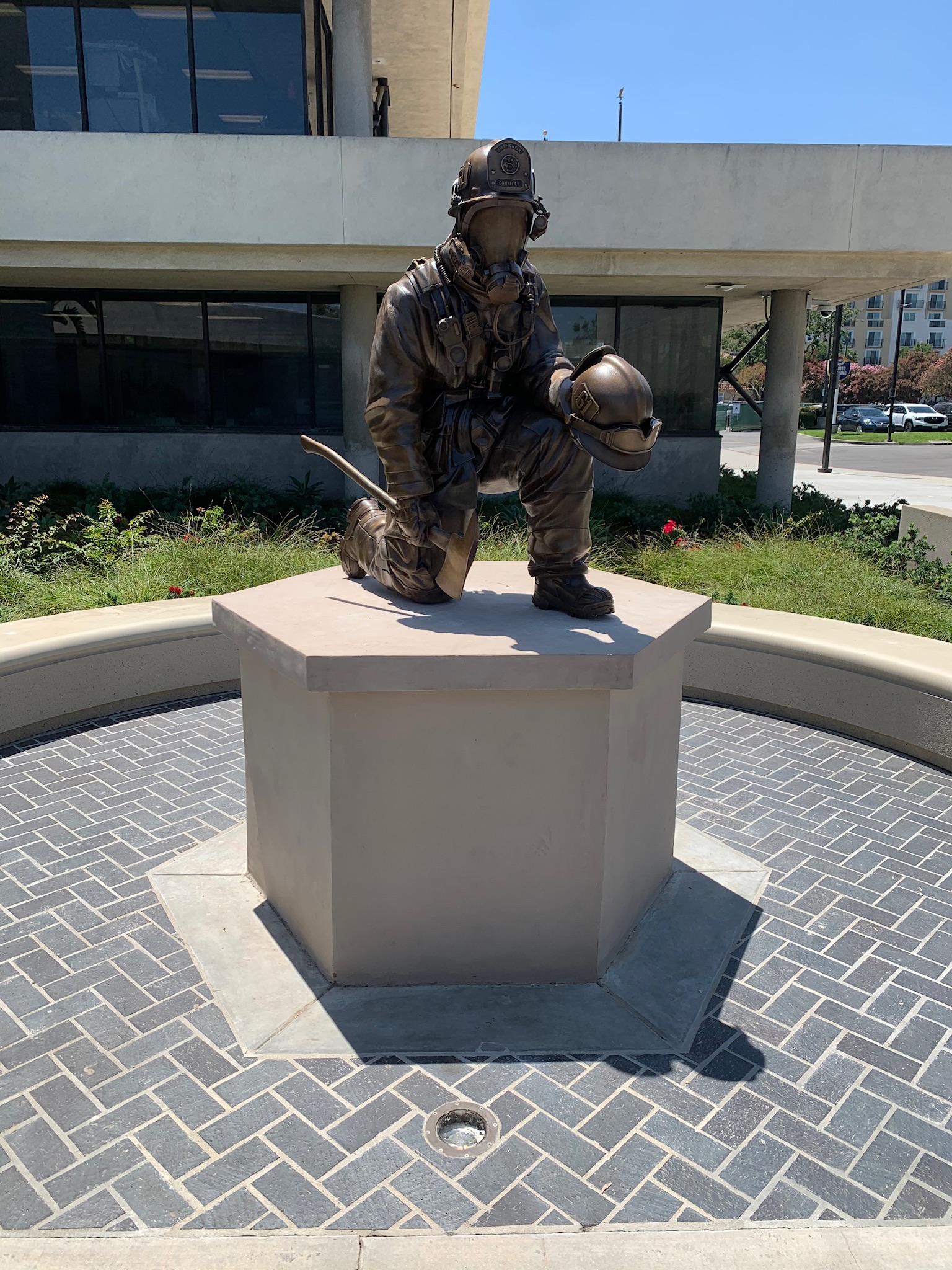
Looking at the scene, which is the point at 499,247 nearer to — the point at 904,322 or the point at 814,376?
the point at 814,376

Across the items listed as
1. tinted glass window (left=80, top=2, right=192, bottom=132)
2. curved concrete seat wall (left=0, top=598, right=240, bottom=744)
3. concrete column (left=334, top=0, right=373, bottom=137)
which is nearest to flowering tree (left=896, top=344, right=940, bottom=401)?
concrete column (left=334, top=0, right=373, bottom=137)

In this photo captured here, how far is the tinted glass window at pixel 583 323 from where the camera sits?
1369 centimetres

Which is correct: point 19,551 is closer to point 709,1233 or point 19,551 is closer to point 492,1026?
point 492,1026

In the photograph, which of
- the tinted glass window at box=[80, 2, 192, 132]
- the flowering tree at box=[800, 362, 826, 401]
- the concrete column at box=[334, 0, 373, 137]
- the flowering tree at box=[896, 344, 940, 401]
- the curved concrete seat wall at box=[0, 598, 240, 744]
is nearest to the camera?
the curved concrete seat wall at box=[0, 598, 240, 744]

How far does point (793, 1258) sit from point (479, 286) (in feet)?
10.1

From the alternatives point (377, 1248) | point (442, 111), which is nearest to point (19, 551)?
point (377, 1248)

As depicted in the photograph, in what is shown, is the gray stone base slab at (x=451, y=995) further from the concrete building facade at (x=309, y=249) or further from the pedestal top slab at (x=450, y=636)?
the concrete building facade at (x=309, y=249)

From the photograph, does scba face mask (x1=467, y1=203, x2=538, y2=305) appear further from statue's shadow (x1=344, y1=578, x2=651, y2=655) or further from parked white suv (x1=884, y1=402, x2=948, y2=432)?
parked white suv (x1=884, y1=402, x2=948, y2=432)

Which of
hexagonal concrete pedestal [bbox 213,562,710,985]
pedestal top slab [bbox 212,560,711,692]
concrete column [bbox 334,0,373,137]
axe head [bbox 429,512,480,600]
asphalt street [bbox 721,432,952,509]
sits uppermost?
concrete column [bbox 334,0,373,137]

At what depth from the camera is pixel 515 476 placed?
3.71m

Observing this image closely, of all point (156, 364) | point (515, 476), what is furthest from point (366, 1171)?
point (156, 364)

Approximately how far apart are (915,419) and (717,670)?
4890 centimetres

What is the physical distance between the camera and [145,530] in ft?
35.4

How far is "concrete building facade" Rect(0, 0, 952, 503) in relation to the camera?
33.7 ft
